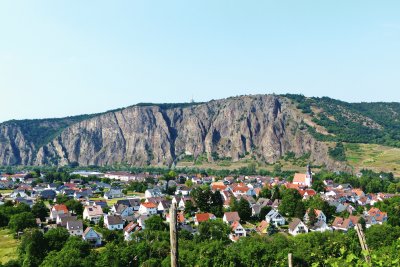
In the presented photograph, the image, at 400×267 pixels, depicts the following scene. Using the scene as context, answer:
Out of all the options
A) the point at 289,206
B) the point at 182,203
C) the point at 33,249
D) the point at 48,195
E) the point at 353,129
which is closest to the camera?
the point at 33,249

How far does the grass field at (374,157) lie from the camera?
396ft

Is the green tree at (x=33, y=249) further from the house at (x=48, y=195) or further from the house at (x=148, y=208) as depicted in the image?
the house at (x=48, y=195)

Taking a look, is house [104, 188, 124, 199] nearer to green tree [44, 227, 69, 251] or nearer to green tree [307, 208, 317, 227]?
green tree [44, 227, 69, 251]

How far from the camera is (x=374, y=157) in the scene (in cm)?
13312

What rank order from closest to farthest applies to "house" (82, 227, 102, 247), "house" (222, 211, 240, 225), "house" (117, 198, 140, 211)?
"house" (82, 227, 102, 247), "house" (222, 211, 240, 225), "house" (117, 198, 140, 211)

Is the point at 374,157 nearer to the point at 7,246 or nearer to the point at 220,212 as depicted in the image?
the point at 220,212

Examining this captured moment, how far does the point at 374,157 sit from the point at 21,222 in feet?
399

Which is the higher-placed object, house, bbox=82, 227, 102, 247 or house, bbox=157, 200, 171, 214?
house, bbox=82, 227, 102, 247

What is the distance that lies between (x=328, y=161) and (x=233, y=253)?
123461mm

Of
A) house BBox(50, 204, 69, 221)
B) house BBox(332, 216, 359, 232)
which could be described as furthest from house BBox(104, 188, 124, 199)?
house BBox(332, 216, 359, 232)

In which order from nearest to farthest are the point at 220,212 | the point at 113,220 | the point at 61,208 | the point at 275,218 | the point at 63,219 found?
the point at 63,219 < the point at 113,220 < the point at 275,218 < the point at 61,208 < the point at 220,212

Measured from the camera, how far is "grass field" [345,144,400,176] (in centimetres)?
12062

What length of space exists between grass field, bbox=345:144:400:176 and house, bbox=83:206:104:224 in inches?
3606

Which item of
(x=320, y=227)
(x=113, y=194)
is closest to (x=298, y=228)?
(x=320, y=227)
